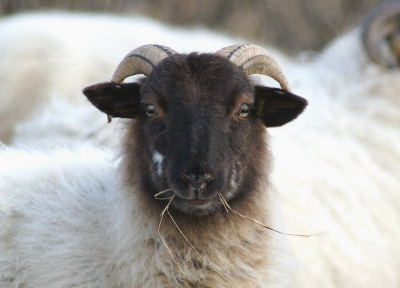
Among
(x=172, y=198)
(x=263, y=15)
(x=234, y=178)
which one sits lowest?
Answer: (x=263, y=15)

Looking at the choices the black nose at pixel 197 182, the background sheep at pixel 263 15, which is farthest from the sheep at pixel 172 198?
the background sheep at pixel 263 15

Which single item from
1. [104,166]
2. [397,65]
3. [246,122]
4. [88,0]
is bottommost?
[88,0]

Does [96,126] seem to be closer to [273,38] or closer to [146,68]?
[146,68]

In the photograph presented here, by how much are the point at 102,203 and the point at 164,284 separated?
0.71m

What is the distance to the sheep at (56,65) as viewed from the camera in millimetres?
6039

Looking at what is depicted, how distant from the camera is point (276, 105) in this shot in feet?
11.2

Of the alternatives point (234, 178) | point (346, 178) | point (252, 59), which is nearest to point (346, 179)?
point (346, 178)

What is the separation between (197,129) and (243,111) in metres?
0.42

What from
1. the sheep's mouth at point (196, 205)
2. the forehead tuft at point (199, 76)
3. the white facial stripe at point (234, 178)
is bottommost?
the sheep's mouth at point (196, 205)

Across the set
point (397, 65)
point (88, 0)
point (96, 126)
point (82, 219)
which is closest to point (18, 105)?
point (96, 126)

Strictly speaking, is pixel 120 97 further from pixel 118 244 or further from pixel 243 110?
pixel 118 244

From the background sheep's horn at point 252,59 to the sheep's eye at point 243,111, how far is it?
0.83ft

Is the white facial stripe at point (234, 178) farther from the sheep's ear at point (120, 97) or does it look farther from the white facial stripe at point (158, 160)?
the sheep's ear at point (120, 97)

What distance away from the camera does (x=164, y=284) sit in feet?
10.2
